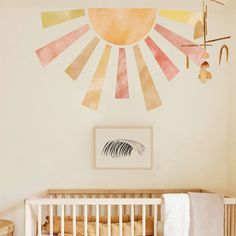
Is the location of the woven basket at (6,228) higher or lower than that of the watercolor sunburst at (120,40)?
lower

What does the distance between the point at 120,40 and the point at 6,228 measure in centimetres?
170

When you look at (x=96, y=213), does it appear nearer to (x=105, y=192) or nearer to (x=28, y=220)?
(x=28, y=220)

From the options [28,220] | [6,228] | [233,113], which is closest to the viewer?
[28,220]

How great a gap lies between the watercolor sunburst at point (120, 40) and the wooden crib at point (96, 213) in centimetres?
70

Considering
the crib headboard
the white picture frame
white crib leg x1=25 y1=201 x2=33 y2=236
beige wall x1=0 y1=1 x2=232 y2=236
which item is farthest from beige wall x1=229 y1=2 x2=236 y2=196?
white crib leg x1=25 y1=201 x2=33 y2=236

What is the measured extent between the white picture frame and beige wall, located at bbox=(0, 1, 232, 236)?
0.06m

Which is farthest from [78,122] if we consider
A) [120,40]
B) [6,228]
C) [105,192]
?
[6,228]

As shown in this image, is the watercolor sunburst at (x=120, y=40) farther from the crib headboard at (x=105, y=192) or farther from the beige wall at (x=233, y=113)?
the crib headboard at (x=105, y=192)

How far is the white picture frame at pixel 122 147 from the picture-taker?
391 cm

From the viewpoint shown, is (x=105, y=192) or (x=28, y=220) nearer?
(x=28, y=220)

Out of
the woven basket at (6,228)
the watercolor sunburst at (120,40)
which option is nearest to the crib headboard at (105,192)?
the woven basket at (6,228)

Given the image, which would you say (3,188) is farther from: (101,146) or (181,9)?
(181,9)

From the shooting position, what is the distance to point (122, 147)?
12.9ft

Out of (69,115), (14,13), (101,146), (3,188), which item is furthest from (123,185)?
(14,13)
